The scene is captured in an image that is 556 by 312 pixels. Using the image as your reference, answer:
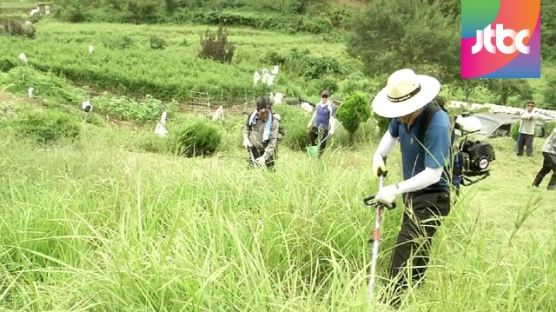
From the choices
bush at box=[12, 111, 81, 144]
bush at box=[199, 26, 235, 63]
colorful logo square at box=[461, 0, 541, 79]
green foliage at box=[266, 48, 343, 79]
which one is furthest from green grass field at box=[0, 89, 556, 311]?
green foliage at box=[266, 48, 343, 79]

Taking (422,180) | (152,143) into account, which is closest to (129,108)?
(152,143)

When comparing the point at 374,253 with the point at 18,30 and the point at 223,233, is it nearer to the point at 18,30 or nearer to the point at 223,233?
the point at 223,233

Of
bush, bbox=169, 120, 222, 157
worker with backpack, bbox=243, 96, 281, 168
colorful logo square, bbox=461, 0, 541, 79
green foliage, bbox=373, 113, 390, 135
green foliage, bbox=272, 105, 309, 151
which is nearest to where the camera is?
worker with backpack, bbox=243, 96, 281, 168

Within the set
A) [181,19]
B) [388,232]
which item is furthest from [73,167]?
[181,19]

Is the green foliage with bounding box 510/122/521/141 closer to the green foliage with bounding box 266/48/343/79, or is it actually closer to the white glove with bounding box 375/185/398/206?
the white glove with bounding box 375/185/398/206

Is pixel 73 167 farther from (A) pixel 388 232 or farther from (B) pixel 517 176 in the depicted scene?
(B) pixel 517 176

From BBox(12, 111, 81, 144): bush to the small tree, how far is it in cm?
498

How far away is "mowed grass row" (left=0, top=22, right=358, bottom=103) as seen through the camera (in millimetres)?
17391

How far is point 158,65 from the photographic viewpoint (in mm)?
20219

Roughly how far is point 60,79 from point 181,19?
991 inches

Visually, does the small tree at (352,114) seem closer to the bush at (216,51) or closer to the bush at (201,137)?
the bush at (201,137)

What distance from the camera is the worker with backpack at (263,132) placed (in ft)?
18.7

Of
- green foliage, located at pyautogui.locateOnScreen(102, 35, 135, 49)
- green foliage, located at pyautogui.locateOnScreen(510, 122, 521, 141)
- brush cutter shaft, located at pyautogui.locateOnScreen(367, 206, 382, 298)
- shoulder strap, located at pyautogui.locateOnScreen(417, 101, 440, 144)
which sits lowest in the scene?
green foliage, located at pyautogui.locateOnScreen(102, 35, 135, 49)

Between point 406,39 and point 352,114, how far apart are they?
35.3 feet
